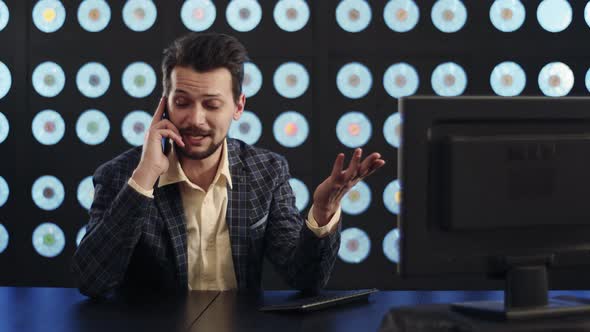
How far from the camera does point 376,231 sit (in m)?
3.10

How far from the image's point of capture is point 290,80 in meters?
3.06

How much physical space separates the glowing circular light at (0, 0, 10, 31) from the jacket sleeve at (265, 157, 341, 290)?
168 cm

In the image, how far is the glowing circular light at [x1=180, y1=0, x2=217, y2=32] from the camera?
306cm

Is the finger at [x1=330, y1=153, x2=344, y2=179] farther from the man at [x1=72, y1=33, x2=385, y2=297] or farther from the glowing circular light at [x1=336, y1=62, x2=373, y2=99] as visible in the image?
the glowing circular light at [x1=336, y1=62, x2=373, y2=99]

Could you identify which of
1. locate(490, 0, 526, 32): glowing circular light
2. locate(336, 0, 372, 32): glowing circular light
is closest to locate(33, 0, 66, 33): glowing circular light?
locate(336, 0, 372, 32): glowing circular light

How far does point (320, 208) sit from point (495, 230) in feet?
1.79

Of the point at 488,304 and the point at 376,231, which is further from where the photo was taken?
the point at 376,231

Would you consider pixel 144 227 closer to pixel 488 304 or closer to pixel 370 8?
pixel 488 304

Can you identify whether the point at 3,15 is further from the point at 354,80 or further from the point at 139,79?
the point at 354,80

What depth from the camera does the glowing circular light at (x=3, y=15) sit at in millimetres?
3107

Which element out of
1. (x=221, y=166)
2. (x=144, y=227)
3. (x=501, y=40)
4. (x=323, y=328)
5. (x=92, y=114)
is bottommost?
(x=323, y=328)

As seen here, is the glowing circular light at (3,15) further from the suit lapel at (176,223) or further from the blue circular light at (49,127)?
the suit lapel at (176,223)

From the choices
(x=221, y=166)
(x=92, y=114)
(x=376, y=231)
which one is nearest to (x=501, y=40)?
(x=376, y=231)

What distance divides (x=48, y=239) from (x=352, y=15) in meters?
1.65
